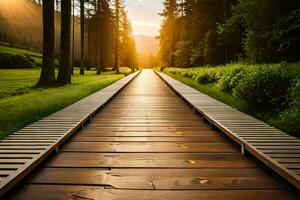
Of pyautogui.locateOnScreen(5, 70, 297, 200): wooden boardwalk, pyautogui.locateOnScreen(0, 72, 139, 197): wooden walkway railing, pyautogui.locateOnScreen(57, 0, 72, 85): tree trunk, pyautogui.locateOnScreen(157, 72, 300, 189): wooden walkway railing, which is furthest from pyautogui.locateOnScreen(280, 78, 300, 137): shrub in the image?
pyautogui.locateOnScreen(57, 0, 72, 85): tree trunk

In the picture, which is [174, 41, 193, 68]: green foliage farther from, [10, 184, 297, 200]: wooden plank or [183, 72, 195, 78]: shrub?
[10, 184, 297, 200]: wooden plank

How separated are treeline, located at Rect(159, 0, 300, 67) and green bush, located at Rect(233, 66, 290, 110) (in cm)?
840

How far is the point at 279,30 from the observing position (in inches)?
702

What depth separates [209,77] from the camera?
19.7 meters

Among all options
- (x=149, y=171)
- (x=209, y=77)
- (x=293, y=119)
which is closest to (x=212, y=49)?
(x=209, y=77)

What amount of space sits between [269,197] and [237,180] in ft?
1.81

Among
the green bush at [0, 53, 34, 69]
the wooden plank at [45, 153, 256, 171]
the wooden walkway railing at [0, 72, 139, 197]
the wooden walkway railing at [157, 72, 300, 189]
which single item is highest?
the green bush at [0, 53, 34, 69]

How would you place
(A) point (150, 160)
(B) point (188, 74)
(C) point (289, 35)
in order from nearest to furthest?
(A) point (150, 160), (C) point (289, 35), (B) point (188, 74)

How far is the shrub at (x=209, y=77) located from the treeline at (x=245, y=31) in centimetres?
308

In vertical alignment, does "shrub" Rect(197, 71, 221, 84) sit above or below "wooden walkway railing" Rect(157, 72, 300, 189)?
above

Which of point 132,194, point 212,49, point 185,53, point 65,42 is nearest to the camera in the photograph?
point 132,194

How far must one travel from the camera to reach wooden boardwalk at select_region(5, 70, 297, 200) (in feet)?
11.8

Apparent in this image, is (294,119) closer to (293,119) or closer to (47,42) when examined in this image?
(293,119)

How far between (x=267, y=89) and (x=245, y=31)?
17.4 meters
